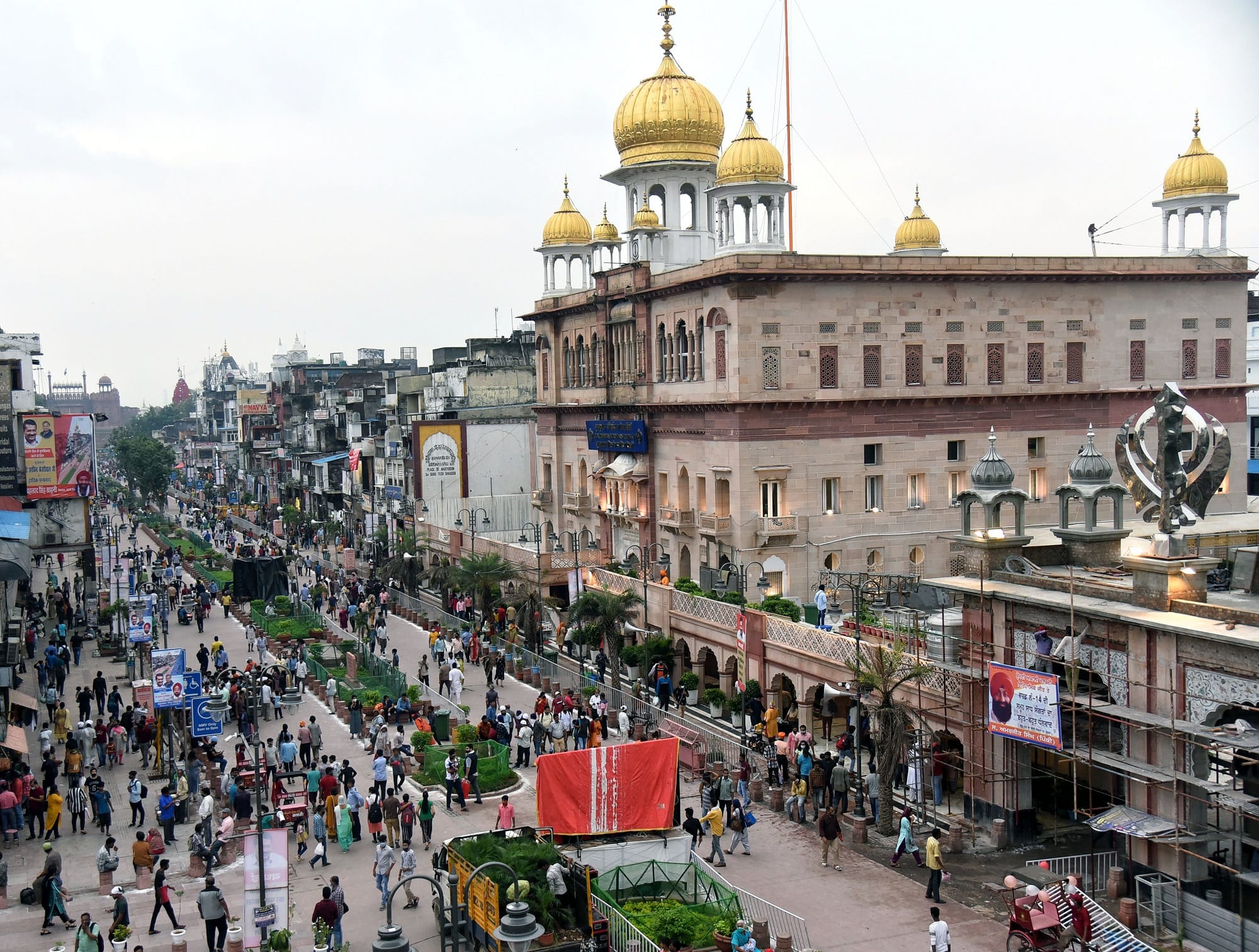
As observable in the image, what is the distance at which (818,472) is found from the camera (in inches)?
1898

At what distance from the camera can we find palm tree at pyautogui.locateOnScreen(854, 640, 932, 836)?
2767 cm

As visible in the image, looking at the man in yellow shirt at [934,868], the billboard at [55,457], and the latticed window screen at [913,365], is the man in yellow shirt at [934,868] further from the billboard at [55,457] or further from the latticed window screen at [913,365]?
the billboard at [55,457]

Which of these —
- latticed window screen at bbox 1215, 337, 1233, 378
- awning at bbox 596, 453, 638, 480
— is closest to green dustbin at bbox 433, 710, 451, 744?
awning at bbox 596, 453, 638, 480

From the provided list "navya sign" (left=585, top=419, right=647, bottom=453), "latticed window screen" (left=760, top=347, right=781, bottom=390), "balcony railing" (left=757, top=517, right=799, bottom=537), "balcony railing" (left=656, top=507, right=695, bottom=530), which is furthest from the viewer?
"navya sign" (left=585, top=419, right=647, bottom=453)

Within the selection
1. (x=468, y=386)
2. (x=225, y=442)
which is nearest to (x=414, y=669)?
(x=468, y=386)

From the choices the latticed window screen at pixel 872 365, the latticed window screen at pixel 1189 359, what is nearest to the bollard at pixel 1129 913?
the latticed window screen at pixel 872 365


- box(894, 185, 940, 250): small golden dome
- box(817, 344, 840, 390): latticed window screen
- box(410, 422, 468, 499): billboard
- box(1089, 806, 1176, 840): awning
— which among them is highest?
box(894, 185, 940, 250): small golden dome

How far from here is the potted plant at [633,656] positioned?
43.2 metres

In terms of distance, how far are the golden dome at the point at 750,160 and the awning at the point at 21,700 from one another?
30308 millimetres

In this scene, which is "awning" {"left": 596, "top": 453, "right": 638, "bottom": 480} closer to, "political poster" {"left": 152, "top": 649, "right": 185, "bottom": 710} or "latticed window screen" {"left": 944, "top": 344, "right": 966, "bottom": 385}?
"latticed window screen" {"left": 944, "top": 344, "right": 966, "bottom": 385}

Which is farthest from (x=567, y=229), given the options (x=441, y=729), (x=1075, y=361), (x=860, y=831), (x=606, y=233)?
(x=860, y=831)

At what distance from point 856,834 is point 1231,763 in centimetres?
806

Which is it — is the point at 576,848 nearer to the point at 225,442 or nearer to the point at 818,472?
the point at 818,472

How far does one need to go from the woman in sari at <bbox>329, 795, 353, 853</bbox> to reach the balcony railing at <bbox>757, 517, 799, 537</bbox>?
22.3 meters
